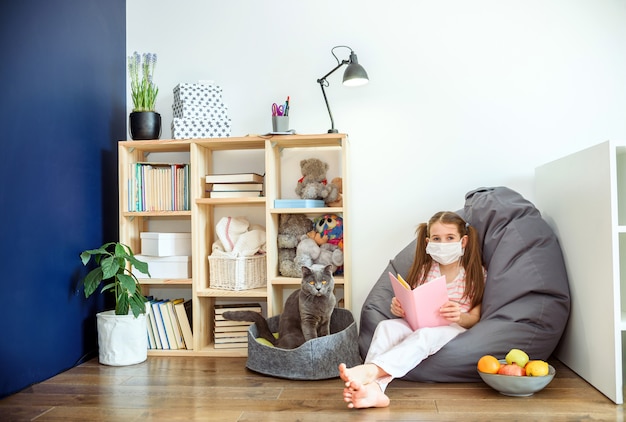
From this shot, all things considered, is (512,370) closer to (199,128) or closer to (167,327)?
(167,327)

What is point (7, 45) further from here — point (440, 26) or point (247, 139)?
point (440, 26)

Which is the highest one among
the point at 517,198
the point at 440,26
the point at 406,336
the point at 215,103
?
the point at 440,26

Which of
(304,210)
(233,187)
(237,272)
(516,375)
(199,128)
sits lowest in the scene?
(516,375)

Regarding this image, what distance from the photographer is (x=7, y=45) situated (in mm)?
2227

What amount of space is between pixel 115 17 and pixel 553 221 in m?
2.68

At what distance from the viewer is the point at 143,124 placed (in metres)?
2.95

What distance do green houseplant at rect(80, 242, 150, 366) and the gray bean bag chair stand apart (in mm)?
1130

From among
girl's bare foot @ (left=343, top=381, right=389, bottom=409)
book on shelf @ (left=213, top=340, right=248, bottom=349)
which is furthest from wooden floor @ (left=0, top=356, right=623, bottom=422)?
book on shelf @ (left=213, top=340, right=248, bottom=349)

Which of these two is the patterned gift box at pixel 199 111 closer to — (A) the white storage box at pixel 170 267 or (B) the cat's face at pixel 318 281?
(A) the white storage box at pixel 170 267

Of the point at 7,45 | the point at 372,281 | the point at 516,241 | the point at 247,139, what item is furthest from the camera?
the point at 372,281

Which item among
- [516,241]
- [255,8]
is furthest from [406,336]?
[255,8]

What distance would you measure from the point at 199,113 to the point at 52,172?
0.82 meters

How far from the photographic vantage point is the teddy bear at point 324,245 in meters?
2.81

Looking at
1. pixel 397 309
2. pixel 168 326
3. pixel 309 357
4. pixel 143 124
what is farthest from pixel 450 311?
pixel 143 124
